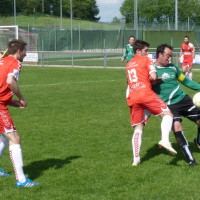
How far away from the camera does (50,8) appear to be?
9456 centimetres

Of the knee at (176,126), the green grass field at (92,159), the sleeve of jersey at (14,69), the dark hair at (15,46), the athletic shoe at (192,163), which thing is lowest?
the green grass field at (92,159)

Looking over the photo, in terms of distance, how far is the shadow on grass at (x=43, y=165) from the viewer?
7294 mm

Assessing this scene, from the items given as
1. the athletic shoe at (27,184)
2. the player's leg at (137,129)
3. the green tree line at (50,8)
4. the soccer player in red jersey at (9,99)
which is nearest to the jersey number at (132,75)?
the player's leg at (137,129)

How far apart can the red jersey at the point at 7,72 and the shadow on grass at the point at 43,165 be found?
1.29 meters

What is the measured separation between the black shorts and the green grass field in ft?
2.34

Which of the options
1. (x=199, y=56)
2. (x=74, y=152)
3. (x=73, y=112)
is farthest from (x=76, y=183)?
(x=199, y=56)

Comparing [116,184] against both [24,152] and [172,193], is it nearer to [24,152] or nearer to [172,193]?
[172,193]

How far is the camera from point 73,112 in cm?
1325

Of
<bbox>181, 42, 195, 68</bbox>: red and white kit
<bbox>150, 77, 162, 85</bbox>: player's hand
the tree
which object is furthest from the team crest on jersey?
the tree

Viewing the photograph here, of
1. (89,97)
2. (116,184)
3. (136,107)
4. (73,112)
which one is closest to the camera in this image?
(116,184)

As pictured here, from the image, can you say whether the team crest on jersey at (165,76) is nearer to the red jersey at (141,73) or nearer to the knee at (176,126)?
the red jersey at (141,73)

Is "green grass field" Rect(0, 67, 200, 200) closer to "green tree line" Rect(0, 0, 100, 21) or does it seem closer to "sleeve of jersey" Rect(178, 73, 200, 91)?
"sleeve of jersey" Rect(178, 73, 200, 91)

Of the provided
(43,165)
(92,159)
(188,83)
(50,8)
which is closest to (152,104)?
(188,83)

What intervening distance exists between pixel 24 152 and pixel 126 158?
183 centimetres
